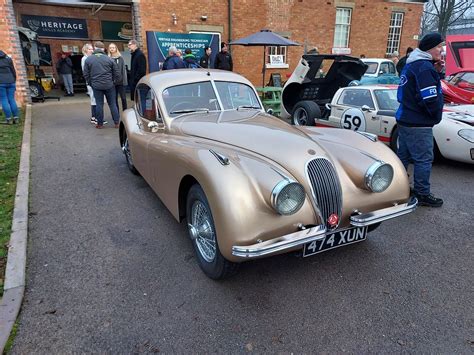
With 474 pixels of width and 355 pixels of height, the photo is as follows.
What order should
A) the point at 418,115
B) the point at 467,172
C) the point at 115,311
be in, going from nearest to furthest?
the point at 115,311 < the point at 418,115 < the point at 467,172

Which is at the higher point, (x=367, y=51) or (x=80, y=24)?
(x=80, y=24)

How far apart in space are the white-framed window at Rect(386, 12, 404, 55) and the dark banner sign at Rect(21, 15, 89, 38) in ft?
52.7

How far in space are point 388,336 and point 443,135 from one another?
445cm

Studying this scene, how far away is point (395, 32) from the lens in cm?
1833

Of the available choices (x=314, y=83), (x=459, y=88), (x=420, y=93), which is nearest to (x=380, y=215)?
(x=420, y=93)

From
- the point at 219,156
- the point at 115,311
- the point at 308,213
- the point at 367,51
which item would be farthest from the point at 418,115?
the point at 367,51

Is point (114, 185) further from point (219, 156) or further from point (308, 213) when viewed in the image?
point (308, 213)

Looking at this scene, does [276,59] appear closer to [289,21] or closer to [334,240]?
[289,21]

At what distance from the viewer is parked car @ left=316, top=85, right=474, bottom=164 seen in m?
5.44

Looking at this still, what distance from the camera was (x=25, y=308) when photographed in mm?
2512

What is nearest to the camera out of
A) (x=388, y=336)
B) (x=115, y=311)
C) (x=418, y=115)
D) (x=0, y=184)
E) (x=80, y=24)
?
(x=388, y=336)

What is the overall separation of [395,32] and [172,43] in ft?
40.8

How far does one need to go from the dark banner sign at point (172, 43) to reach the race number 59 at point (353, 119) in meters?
8.60

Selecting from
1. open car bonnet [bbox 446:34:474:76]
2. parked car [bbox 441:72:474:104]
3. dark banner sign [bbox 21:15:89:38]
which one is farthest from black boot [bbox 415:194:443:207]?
dark banner sign [bbox 21:15:89:38]
